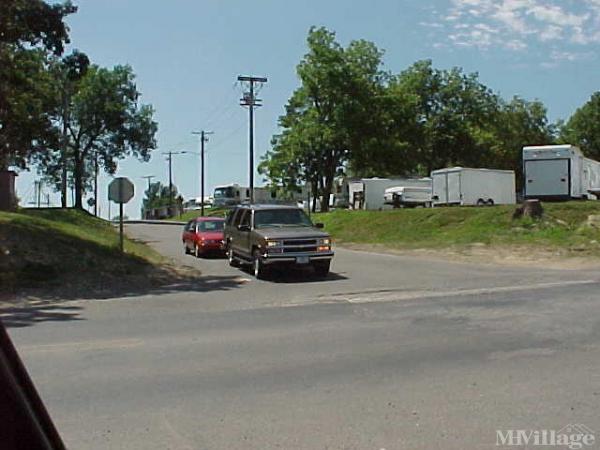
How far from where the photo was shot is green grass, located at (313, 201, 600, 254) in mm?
26625

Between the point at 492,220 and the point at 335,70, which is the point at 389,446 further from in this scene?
the point at 335,70

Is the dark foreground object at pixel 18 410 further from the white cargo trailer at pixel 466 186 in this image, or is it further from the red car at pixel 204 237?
the white cargo trailer at pixel 466 186

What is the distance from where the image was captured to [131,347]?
8883mm

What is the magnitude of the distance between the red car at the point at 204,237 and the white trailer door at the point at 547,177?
50.7 feet

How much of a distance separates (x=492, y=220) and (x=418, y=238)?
329 centimetres

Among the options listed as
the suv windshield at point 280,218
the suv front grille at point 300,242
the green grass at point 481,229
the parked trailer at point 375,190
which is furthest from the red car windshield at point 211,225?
the parked trailer at point 375,190

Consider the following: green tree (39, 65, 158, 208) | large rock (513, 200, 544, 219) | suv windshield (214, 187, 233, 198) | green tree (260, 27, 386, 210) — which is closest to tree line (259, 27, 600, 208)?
green tree (260, 27, 386, 210)

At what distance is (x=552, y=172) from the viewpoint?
34.1 meters

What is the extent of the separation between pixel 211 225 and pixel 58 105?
2514 cm

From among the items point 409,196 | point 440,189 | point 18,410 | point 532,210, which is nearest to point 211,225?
point 532,210

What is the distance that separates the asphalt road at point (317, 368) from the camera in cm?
538

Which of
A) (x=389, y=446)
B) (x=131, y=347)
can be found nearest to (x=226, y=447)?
(x=389, y=446)

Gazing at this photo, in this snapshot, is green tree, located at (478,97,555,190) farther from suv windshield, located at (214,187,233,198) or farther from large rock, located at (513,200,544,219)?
large rock, located at (513,200,544,219)

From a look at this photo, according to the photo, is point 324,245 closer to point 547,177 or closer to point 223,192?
point 547,177
